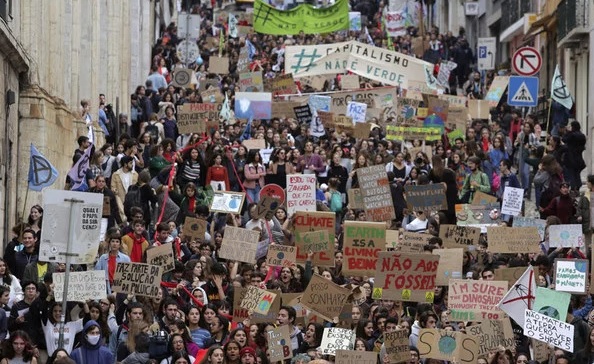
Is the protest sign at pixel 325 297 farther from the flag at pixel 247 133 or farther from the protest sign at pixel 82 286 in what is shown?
the flag at pixel 247 133

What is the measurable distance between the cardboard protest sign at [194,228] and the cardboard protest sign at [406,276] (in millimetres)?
3646

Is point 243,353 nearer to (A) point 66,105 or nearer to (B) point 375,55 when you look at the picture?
(A) point 66,105

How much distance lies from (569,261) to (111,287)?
15.6 ft

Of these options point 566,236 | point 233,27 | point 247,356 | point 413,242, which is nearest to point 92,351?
point 247,356

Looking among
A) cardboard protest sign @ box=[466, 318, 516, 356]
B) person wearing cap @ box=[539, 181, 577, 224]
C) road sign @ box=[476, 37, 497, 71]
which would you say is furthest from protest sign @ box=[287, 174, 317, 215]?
road sign @ box=[476, 37, 497, 71]

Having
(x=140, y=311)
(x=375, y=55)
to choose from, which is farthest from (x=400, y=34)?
(x=140, y=311)

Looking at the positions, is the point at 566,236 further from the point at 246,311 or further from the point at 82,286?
the point at 82,286

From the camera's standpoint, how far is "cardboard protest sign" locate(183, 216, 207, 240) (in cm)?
2683

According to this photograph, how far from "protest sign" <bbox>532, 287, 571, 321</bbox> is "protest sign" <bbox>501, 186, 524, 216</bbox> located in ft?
26.5

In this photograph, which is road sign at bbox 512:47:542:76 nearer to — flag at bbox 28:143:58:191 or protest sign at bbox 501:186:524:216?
protest sign at bbox 501:186:524:216

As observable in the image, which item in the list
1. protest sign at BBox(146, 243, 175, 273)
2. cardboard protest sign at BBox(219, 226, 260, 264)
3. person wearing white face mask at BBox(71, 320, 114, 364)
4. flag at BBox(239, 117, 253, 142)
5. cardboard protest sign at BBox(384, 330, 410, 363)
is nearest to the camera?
person wearing white face mask at BBox(71, 320, 114, 364)

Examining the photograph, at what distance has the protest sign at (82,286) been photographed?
21.2 metres

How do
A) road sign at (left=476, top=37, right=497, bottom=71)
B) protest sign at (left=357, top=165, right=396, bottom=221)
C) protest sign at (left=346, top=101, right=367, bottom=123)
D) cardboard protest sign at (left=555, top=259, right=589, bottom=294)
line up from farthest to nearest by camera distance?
road sign at (left=476, top=37, right=497, bottom=71) → protest sign at (left=346, top=101, right=367, bottom=123) → protest sign at (left=357, top=165, right=396, bottom=221) → cardboard protest sign at (left=555, top=259, right=589, bottom=294)

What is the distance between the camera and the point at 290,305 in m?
23.3
